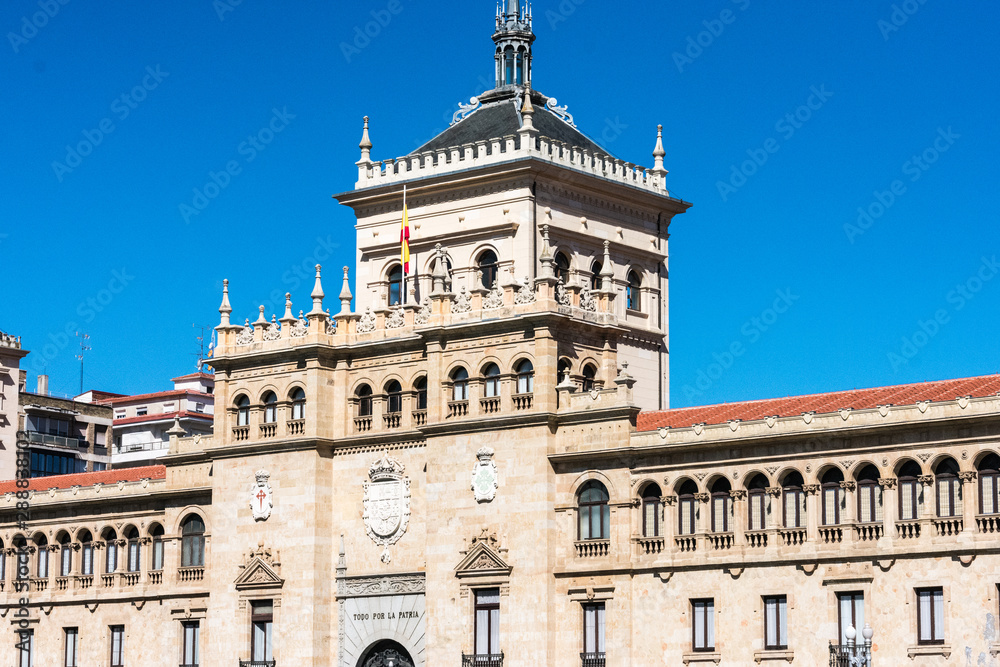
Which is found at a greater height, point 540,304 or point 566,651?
point 540,304

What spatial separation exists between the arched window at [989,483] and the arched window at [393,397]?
23241 millimetres

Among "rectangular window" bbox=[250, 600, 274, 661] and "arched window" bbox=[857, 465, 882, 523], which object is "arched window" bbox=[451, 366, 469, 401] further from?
"arched window" bbox=[857, 465, 882, 523]

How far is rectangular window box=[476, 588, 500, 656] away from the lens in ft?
225

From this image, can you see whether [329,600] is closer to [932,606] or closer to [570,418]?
[570,418]

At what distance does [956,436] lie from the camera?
5944cm

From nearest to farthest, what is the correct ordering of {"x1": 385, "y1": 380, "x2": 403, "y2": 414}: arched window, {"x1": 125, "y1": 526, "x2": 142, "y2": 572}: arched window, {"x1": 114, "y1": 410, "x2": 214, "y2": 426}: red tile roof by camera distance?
{"x1": 385, "y1": 380, "x2": 403, "y2": 414}: arched window → {"x1": 125, "y1": 526, "x2": 142, "y2": 572}: arched window → {"x1": 114, "y1": 410, "x2": 214, "y2": 426}: red tile roof

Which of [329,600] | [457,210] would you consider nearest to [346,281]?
[457,210]

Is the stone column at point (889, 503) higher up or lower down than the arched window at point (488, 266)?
lower down

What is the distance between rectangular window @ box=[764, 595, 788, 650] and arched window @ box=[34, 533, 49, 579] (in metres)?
36.1

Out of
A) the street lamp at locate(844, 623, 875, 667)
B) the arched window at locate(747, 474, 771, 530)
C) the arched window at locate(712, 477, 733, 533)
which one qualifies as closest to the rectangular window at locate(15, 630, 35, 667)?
the arched window at locate(712, 477, 733, 533)

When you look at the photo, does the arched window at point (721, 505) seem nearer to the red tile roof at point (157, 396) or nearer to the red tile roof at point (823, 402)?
the red tile roof at point (823, 402)

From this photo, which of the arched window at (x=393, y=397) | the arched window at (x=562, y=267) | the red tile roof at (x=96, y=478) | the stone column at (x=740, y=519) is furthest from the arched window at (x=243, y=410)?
the stone column at (x=740, y=519)

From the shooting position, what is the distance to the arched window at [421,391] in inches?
2854

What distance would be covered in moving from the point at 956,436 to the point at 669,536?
10972 millimetres
